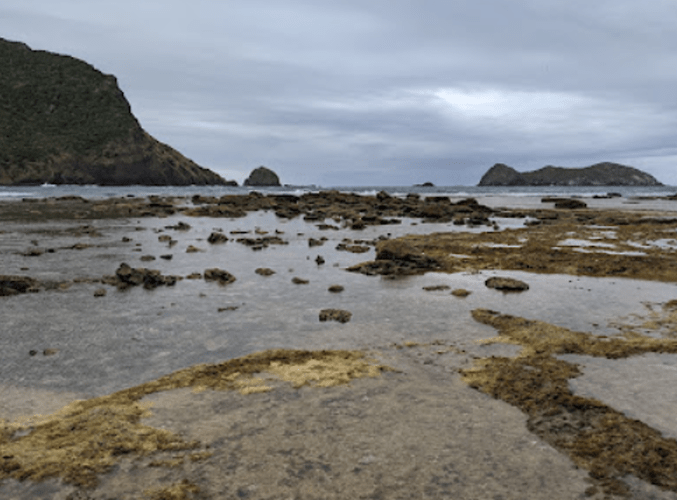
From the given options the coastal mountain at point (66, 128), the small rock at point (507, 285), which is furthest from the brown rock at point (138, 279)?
the coastal mountain at point (66, 128)

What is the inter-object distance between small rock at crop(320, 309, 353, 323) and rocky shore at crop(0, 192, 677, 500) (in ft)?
0.10

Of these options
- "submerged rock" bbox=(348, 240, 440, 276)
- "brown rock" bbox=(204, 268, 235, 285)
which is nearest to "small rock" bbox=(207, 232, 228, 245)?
"brown rock" bbox=(204, 268, 235, 285)

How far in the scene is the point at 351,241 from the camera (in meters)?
20.9

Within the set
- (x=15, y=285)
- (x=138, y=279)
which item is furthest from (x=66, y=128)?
(x=138, y=279)

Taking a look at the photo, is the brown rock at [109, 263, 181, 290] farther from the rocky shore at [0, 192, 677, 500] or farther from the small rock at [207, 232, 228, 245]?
the small rock at [207, 232, 228, 245]

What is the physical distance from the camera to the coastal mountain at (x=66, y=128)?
3819 inches

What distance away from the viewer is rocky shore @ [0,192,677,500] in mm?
3838

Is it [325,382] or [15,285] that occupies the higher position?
[15,285]

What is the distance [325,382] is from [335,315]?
2977mm

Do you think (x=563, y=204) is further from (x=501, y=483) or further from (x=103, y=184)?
(x=103, y=184)

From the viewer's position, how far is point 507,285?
11391 millimetres

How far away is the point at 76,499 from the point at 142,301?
22.6 ft

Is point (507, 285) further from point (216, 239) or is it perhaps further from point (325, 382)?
point (216, 239)

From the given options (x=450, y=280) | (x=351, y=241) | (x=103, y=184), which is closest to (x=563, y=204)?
(x=351, y=241)
